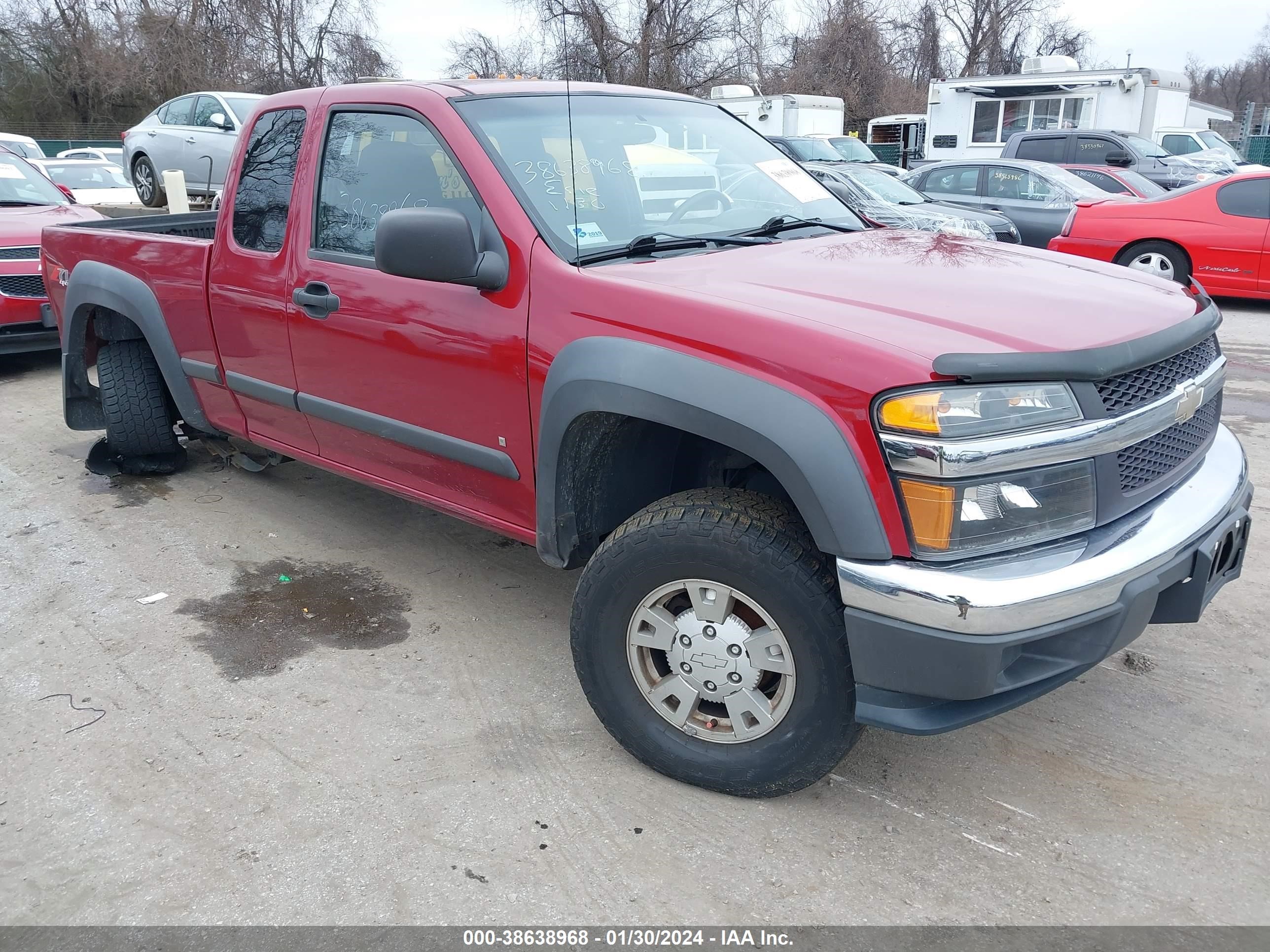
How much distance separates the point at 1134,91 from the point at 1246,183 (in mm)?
11659

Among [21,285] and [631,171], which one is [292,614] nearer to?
[631,171]

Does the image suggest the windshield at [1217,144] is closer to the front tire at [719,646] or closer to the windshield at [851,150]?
the windshield at [851,150]

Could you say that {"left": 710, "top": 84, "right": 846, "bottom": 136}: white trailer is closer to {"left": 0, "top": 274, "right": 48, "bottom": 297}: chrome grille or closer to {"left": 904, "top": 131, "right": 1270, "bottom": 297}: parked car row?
{"left": 904, "top": 131, "right": 1270, "bottom": 297}: parked car row

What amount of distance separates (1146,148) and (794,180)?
48.0ft

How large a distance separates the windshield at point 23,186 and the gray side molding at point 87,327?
14.7 ft

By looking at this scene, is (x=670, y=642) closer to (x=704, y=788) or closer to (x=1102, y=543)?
(x=704, y=788)

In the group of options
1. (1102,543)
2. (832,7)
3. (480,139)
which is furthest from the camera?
(832,7)

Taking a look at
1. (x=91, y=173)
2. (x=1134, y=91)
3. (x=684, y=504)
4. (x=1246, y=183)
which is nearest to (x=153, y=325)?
(x=684, y=504)

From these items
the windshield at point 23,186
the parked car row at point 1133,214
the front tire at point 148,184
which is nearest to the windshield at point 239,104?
the front tire at point 148,184

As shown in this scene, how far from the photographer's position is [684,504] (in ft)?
8.82

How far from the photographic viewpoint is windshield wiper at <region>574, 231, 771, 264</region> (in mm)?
3068

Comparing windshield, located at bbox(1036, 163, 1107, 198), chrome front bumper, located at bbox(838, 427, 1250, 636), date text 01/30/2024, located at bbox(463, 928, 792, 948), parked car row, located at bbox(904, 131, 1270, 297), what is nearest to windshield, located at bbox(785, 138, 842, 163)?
parked car row, located at bbox(904, 131, 1270, 297)

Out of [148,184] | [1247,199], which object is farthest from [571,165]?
[148,184]

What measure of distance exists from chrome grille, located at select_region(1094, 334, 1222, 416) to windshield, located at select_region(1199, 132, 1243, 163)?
766 inches
